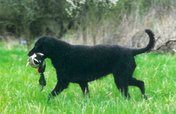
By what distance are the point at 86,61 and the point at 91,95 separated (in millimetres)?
552

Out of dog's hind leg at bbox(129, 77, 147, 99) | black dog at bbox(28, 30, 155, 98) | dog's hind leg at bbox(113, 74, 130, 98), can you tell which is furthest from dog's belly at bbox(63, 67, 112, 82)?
dog's hind leg at bbox(129, 77, 147, 99)

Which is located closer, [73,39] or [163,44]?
[163,44]

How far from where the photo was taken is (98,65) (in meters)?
6.78

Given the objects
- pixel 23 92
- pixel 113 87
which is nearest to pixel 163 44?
pixel 113 87

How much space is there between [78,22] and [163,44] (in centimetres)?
310

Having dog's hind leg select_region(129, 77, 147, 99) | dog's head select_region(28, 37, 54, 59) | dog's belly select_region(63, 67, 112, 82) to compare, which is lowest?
dog's hind leg select_region(129, 77, 147, 99)

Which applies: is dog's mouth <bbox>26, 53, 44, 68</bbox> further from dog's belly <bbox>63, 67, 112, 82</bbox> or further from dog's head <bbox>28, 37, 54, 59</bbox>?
dog's belly <bbox>63, 67, 112, 82</bbox>

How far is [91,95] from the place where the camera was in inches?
280

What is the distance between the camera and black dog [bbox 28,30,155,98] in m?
6.74

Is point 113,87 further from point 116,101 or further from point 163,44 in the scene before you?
point 163,44

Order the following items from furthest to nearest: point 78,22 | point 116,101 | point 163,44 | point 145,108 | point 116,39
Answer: point 78,22 → point 116,39 → point 163,44 → point 116,101 → point 145,108

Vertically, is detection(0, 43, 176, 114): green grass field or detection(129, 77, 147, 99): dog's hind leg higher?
detection(129, 77, 147, 99): dog's hind leg

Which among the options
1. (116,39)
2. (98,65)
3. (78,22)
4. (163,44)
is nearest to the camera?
(98,65)

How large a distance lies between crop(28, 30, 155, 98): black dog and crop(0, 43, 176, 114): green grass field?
22cm
